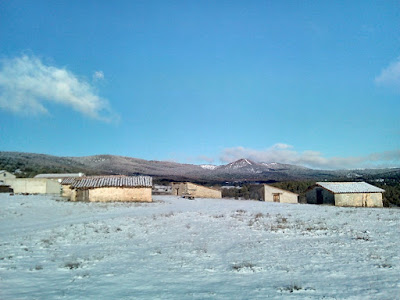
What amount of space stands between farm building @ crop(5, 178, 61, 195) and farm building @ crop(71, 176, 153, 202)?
63.9 feet

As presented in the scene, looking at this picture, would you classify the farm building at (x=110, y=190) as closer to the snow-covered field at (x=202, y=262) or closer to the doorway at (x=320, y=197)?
the snow-covered field at (x=202, y=262)

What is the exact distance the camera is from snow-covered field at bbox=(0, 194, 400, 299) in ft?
26.0

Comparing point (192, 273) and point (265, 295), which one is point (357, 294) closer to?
point (265, 295)

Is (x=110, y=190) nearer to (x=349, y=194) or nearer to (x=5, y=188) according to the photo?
(x=5, y=188)

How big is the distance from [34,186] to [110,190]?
24628mm

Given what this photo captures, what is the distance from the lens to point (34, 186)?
188ft

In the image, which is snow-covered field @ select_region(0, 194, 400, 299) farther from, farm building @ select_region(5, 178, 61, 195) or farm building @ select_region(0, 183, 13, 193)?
farm building @ select_region(0, 183, 13, 193)

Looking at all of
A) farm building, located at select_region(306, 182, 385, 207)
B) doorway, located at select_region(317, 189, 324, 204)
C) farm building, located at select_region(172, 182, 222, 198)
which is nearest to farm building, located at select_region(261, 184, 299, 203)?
doorway, located at select_region(317, 189, 324, 204)

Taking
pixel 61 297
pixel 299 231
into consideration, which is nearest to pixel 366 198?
pixel 299 231

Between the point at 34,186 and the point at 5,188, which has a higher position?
the point at 34,186

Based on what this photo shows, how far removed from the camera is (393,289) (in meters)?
7.86

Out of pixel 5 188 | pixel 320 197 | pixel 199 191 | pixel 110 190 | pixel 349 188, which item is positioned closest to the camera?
pixel 110 190

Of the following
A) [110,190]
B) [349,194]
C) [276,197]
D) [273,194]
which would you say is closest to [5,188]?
[110,190]

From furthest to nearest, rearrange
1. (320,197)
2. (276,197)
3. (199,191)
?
(199,191), (276,197), (320,197)
